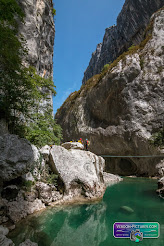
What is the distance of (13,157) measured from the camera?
5.36 m

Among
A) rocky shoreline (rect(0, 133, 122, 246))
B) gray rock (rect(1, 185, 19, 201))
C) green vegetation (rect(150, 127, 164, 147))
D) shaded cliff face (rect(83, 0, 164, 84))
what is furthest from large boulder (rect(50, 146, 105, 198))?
shaded cliff face (rect(83, 0, 164, 84))

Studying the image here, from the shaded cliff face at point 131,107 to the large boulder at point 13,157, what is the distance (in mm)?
13648

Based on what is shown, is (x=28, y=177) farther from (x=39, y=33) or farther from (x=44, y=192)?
(x=39, y=33)

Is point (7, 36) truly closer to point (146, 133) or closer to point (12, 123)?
point (12, 123)

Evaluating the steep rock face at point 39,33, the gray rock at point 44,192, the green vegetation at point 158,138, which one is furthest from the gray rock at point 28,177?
the green vegetation at point 158,138

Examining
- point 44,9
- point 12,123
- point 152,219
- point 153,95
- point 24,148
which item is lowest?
point 152,219

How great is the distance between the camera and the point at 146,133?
53.7ft

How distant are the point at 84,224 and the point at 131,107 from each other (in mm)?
14024

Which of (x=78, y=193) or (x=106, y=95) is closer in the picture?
(x=78, y=193)

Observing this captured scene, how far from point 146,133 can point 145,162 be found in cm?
344

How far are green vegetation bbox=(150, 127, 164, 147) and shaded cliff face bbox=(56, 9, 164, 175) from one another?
52 centimetres

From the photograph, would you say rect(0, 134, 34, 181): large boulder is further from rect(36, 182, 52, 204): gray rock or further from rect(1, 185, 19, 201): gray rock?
rect(36, 182, 52, 204): gray rock

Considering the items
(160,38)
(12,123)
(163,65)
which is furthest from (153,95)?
(12,123)

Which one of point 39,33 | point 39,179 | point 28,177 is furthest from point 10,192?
point 39,33
